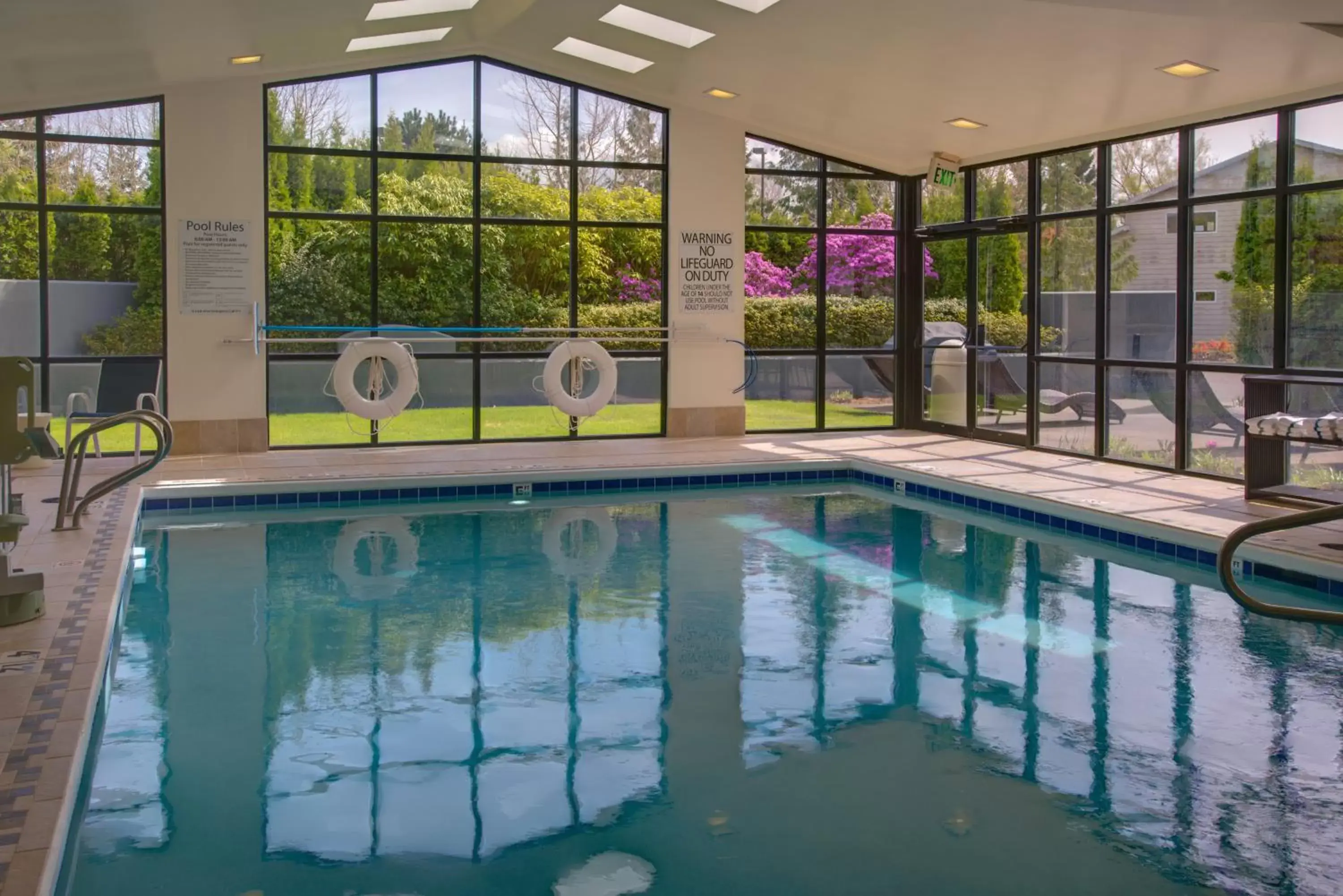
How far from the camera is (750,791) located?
125 inches

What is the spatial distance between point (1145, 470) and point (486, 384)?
4.71 meters

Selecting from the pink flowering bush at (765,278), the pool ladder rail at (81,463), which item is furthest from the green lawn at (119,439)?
the pink flowering bush at (765,278)

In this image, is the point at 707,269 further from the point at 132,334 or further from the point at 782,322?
the point at 132,334

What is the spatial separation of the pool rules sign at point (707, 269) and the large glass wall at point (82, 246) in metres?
3.77

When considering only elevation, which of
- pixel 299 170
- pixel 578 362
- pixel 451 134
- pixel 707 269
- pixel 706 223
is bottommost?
pixel 578 362

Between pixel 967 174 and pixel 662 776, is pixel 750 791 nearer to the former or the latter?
pixel 662 776

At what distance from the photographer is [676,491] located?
8.22m

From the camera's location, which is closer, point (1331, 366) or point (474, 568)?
point (474, 568)

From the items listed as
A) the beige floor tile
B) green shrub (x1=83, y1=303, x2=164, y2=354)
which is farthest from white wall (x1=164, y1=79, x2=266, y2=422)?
the beige floor tile

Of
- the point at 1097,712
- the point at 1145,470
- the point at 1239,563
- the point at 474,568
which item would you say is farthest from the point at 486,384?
the point at 1097,712

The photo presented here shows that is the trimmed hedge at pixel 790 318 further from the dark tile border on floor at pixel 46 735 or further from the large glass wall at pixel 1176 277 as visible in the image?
the dark tile border on floor at pixel 46 735

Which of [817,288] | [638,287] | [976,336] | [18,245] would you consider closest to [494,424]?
[638,287]

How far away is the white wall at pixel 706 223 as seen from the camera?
970cm

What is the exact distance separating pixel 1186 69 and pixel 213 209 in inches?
242
